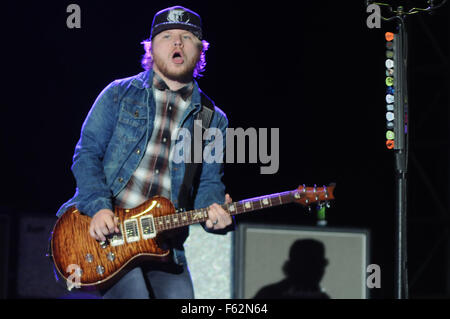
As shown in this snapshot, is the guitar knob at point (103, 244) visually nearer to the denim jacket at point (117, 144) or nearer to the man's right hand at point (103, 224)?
the man's right hand at point (103, 224)

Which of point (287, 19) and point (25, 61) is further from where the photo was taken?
point (287, 19)

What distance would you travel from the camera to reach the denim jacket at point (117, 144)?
3.32m

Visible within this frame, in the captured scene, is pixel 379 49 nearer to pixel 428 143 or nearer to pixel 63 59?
pixel 428 143

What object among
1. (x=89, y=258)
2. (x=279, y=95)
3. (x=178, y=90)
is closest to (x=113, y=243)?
(x=89, y=258)

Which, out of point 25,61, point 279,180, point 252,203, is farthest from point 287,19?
point 252,203

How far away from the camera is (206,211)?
345 cm

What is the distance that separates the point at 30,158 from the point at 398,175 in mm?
3286

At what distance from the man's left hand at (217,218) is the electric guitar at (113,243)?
0.10m

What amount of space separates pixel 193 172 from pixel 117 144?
1.46ft

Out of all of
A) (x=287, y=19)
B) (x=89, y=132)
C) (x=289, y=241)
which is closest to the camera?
(x=89, y=132)

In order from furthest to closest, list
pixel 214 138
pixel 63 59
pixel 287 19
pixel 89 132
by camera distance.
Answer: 1. pixel 287 19
2. pixel 63 59
3. pixel 214 138
4. pixel 89 132

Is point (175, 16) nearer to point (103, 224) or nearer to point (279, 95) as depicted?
point (103, 224)

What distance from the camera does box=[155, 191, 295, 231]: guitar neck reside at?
335 cm

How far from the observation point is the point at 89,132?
3396 millimetres
